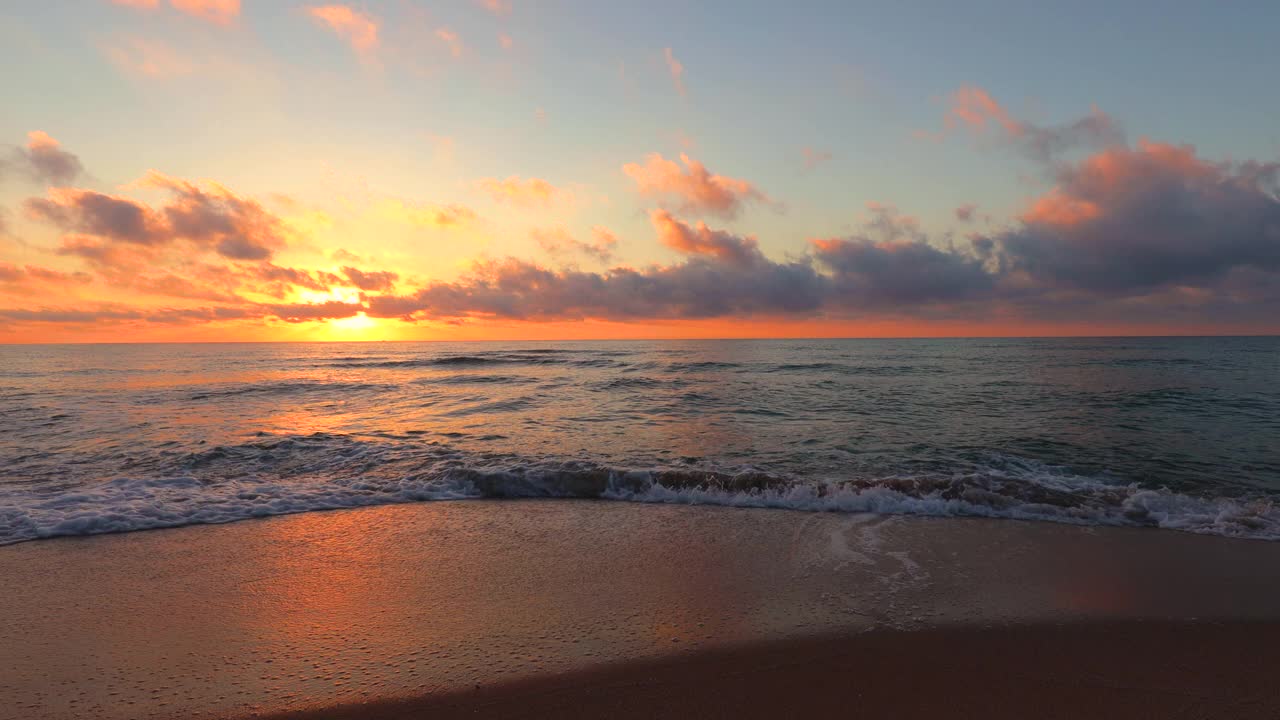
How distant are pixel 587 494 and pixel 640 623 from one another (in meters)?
4.49

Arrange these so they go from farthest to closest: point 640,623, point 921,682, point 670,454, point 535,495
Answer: point 670,454 → point 535,495 → point 640,623 → point 921,682

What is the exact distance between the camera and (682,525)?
7.32m

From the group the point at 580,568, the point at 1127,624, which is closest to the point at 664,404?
the point at 580,568

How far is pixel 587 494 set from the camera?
352 inches

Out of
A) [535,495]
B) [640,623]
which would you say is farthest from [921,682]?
[535,495]

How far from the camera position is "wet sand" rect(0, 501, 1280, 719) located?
3562mm

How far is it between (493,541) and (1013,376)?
33.3 m

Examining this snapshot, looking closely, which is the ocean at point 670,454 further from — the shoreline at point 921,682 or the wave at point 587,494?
the shoreline at point 921,682

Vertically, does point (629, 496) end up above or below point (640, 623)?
below

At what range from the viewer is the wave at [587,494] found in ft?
24.5

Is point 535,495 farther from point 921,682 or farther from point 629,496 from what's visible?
point 921,682

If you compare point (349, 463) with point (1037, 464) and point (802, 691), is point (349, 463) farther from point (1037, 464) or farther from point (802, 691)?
point (1037, 464)

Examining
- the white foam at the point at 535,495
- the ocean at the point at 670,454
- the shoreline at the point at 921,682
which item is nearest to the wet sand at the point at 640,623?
the shoreline at the point at 921,682

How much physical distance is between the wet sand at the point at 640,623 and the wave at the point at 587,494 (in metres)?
0.64
